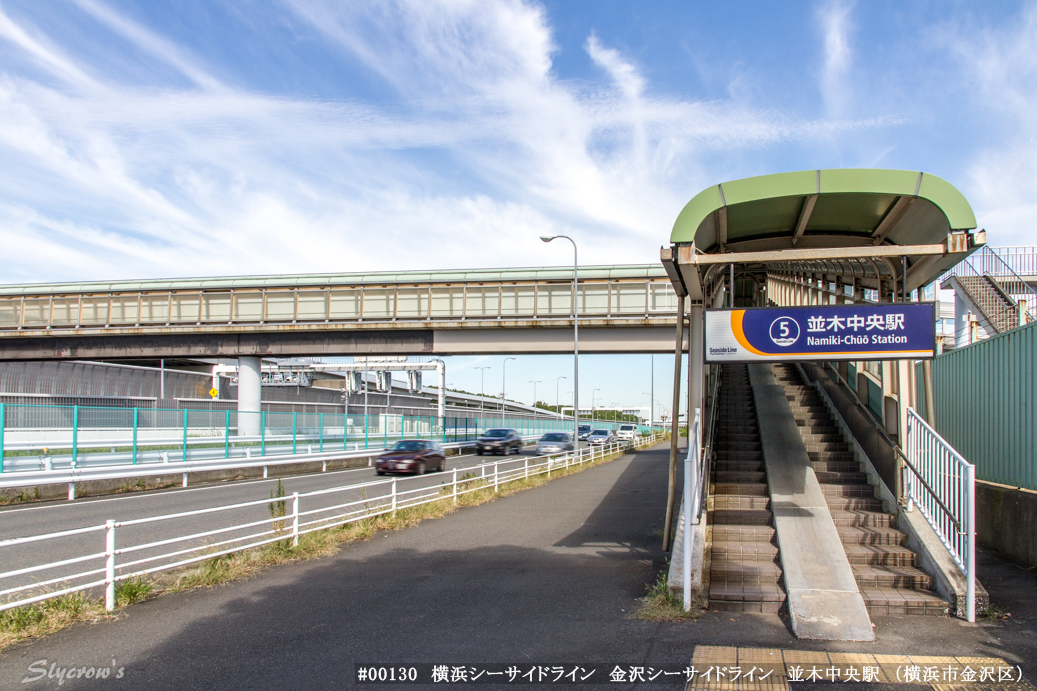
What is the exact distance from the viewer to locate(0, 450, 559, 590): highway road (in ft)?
33.9

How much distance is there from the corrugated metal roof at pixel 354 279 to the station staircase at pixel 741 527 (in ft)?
57.0

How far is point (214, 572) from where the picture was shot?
27.7 ft

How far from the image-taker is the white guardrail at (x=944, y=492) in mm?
6715

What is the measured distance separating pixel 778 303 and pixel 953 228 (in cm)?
1356

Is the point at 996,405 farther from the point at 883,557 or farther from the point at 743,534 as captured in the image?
the point at 743,534

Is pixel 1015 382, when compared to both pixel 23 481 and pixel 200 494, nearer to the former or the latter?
pixel 200 494

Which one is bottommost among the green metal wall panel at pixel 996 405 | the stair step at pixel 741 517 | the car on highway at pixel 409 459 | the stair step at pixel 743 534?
the car on highway at pixel 409 459

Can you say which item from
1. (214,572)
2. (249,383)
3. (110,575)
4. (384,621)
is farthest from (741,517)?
(249,383)

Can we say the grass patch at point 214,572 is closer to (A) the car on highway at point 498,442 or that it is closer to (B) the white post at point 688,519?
(B) the white post at point 688,519

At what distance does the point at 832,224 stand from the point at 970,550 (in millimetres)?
4100

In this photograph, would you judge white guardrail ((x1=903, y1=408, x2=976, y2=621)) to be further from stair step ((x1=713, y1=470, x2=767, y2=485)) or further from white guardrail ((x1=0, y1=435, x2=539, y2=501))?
white guardrail ((x1=0, y1=435, x2=539, y2=501))

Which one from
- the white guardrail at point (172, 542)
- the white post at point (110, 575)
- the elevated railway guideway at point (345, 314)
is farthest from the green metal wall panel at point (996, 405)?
the elevated railway guideway at point (345, 314)

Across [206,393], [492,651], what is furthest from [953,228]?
[206,393]

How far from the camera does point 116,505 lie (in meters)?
16.8
